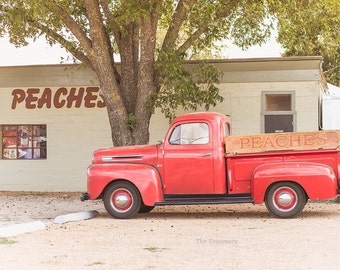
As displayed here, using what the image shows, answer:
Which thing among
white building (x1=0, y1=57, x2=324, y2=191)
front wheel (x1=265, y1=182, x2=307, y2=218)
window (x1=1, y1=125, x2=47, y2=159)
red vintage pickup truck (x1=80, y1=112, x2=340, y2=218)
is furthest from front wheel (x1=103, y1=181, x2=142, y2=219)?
window (x1=1, y1=125, x2=47, y2=159)

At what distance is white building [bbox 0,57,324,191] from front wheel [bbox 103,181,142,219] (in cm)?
688

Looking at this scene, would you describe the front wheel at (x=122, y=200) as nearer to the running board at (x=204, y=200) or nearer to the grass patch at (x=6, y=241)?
the running board at (x=204, y=200)

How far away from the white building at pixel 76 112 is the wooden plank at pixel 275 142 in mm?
6324

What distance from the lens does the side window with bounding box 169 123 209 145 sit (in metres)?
14.3

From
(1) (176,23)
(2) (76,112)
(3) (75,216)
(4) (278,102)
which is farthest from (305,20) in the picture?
(2) (76,112)

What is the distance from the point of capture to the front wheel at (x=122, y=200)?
47.1 feet

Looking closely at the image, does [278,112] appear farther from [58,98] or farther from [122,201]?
[122,201]

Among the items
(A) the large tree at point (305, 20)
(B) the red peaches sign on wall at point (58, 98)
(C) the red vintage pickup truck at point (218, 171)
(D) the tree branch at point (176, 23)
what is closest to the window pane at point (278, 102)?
(A) the large tree at point (305, 20)

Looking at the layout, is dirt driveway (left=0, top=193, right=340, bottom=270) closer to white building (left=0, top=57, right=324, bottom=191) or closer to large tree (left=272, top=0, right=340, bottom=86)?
large tree (left=272, top=0, right=340, bottom=86)

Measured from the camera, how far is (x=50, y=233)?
1207cm

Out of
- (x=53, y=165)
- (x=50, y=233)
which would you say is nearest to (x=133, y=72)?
(x=53, y=165)

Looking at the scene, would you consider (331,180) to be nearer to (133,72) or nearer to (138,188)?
(138,188)

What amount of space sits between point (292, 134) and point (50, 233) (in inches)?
196

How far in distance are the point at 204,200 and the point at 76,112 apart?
878 cm
